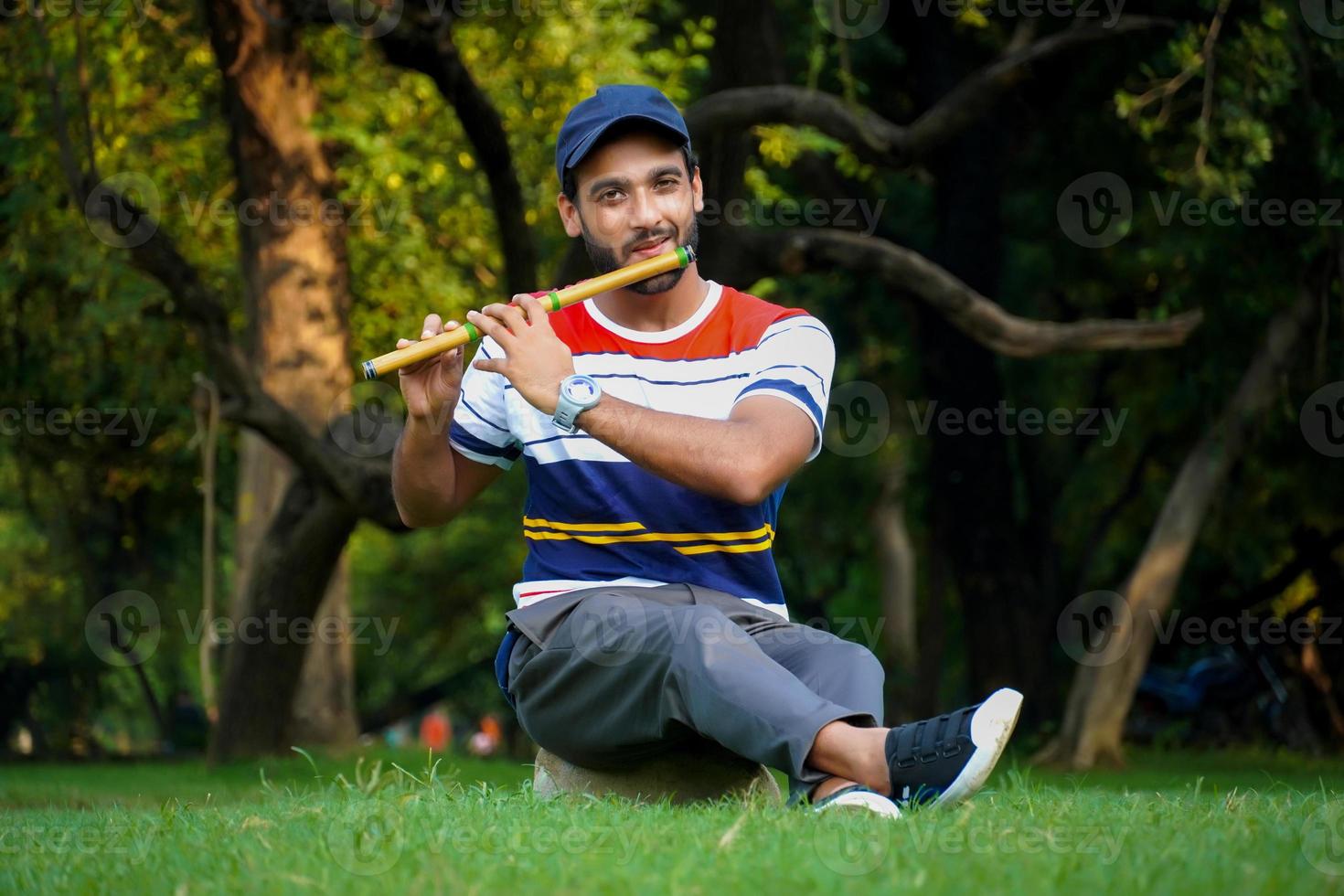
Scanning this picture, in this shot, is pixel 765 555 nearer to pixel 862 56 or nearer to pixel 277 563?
pixel 277 563

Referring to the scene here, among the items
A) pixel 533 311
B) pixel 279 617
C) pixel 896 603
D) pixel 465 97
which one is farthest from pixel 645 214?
pixel 896 603

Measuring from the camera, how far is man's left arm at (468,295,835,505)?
11.0 ft

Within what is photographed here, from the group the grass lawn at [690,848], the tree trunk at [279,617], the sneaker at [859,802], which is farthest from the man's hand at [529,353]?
the tree trunk at [279,617]

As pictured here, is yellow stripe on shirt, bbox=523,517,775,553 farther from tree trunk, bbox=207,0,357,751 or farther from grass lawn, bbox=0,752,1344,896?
tree trunk, bbox=207,0,357,751

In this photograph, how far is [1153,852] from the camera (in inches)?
99.3

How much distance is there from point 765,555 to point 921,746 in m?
0.79

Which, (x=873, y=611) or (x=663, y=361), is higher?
(x=663, y=361)

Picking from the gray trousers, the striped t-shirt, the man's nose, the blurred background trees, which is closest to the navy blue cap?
the man's nose

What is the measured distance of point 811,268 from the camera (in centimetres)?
1054

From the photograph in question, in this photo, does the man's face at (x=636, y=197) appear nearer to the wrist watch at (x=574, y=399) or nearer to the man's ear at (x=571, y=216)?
the man's ear at (x=571, y=216)

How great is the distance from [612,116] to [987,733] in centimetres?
169

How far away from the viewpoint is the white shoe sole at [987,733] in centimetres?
299

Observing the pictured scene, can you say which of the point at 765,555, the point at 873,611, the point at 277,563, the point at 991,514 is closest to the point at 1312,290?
the point at 991,514

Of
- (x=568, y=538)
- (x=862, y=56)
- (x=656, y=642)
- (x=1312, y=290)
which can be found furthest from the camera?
(x=862, y=56)
